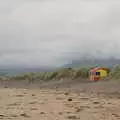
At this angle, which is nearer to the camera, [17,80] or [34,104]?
[34,104]

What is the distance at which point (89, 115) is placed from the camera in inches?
549

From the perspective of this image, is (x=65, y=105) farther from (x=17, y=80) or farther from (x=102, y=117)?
(x=17, y=80)

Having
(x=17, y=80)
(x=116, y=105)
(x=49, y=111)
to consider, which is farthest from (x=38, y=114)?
(x=17, y=80)

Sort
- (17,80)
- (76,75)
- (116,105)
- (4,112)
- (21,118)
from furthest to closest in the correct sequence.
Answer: (17,80)
(76,75)
(116,105)
(4,112)
(21,118)

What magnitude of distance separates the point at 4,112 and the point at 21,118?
138 centimetres

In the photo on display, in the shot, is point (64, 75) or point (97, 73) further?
point (64, 75)

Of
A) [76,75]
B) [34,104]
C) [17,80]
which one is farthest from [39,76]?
[34,104]

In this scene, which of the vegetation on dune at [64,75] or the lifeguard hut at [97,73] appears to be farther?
the vegetation on dune at [64,75]

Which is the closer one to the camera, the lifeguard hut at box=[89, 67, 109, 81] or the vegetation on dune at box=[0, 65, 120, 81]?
the lifeguard hut at box=[89, 67, 109, 81]

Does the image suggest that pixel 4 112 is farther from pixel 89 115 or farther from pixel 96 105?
pixel 96 105

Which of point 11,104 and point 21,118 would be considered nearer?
point 21,118

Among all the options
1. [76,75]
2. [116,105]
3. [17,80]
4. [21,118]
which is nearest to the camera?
[21,118]

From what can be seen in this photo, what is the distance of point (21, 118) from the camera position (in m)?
13.3

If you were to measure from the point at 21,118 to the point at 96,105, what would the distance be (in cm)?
431
